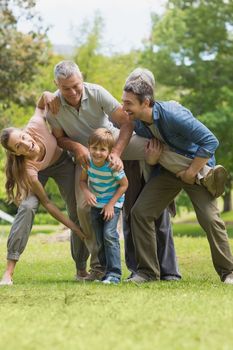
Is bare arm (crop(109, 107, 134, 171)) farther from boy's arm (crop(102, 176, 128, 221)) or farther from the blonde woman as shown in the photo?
the blonde woman

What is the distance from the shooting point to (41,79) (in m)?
32.6

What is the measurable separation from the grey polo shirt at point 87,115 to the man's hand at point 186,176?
0.77 meters

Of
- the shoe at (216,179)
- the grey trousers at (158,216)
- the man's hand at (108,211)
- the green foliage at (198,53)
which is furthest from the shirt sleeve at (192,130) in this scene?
the green foliage at (198,53)

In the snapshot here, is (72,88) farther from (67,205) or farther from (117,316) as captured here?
(117,316)

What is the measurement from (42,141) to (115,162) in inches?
30.8

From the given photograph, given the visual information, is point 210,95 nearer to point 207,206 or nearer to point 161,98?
point 161,98

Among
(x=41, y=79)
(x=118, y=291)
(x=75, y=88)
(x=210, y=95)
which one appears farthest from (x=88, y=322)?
(x=41, y=79)

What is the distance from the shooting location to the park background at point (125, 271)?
14.3ft

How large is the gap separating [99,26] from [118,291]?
28.0 metres

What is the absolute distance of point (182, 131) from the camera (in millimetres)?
7031

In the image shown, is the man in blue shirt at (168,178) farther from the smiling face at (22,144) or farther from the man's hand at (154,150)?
the smiling face at (22,144)

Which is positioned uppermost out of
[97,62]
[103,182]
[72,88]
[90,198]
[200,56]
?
[72,88]

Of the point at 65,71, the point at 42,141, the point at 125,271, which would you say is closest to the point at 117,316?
the point at 65,71

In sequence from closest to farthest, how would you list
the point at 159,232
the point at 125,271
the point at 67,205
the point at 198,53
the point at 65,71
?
the point at 65,71, the point at 67,205, the point at 159,232, the point at 125,271, the point at 198,53
